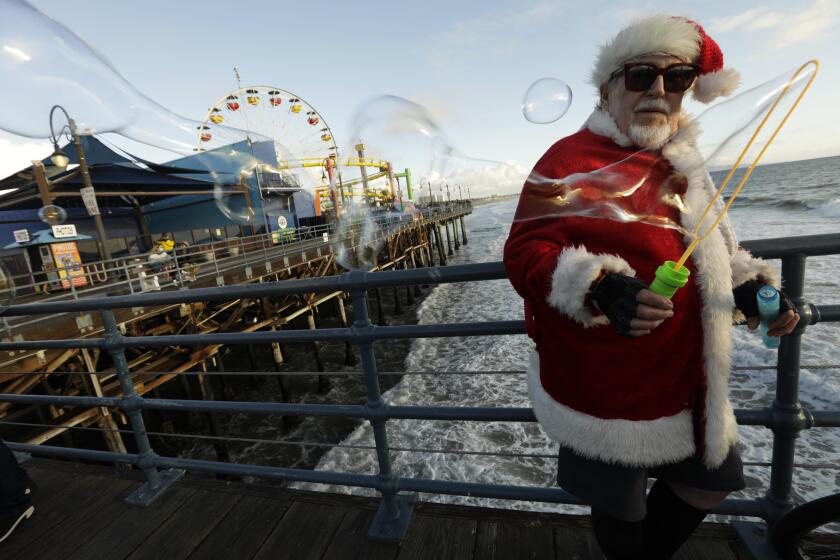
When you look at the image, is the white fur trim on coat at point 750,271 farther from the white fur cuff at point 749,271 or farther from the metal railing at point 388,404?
the metal railing at point 388,404

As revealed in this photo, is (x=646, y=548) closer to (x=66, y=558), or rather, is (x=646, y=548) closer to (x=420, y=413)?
(x=420, y=413)

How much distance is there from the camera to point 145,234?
2041 centimetres

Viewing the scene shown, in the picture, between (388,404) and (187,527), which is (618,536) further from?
(187,527)

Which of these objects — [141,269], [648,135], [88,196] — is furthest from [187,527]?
[141,269]

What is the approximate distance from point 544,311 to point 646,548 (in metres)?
0.99

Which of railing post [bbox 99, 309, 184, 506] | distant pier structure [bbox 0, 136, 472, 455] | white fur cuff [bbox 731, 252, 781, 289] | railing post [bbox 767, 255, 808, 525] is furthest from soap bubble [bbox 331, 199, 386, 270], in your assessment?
railing post [bbox 767, 255, 808, 525]

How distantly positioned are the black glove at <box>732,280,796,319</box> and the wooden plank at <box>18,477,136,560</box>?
10.4ft

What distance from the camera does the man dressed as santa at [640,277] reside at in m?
1.04

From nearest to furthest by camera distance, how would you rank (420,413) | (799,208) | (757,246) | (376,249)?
(757,246) < (420,413) < (376,249) < (799,208)

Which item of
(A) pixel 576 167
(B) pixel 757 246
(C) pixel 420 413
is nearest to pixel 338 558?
(C) pixel 420 413

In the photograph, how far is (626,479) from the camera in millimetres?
1155

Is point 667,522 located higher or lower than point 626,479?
lower

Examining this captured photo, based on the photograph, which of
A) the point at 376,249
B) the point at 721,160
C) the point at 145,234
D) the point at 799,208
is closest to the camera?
the point at 721,160

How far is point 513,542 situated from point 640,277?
1.39m
